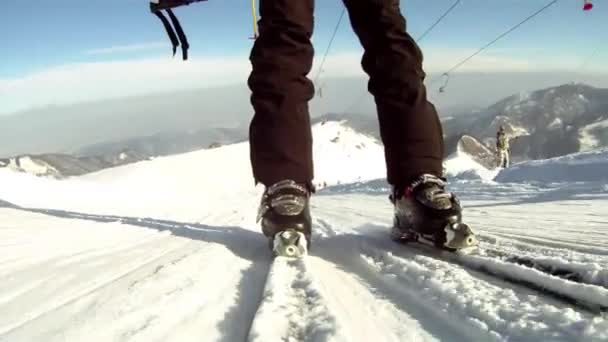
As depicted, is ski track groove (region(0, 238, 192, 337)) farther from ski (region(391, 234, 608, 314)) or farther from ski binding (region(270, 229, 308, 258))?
ski (region(391, 234, 608, 314))

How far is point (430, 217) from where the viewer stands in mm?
1345

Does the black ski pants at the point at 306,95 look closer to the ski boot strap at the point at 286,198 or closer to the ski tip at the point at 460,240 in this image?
the ski boot strap at the point at 286,198

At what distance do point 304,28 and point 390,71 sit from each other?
0.95 feet

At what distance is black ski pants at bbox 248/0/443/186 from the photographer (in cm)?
149

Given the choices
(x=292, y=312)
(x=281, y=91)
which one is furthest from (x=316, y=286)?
(x=281, y=91)

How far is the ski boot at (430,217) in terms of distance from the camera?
4.09 feet

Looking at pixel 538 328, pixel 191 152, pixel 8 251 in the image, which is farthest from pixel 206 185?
pixel 538 328

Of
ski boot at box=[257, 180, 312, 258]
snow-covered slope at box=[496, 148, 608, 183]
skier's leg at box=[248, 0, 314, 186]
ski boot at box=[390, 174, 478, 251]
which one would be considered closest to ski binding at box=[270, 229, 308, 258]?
ski boot at box=[257, 180, 312, 258]

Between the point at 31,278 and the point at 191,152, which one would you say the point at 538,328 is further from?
the point at 191,152

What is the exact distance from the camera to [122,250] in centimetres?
160

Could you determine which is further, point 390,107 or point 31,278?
point 390,107

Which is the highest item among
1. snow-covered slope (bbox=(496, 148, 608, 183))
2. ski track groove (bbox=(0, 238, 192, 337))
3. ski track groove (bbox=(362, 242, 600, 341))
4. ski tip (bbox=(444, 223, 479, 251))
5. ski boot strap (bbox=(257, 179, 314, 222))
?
snow-covered slope (bbox=(496, 148, 608, 183))

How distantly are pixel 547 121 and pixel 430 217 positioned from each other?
13905 centimetres

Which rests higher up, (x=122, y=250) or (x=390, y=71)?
(x=390, y=71)
